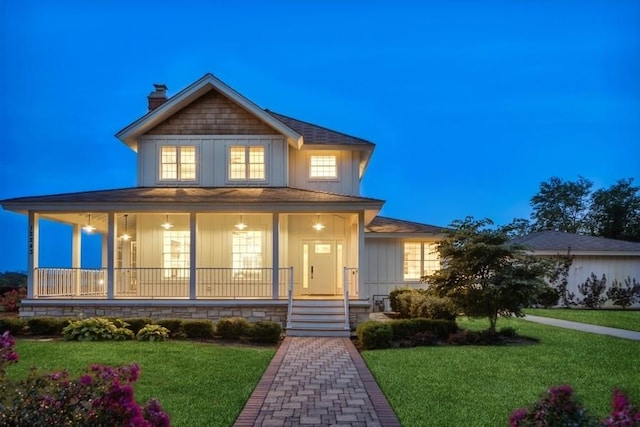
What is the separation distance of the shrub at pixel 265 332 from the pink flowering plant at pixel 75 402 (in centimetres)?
928

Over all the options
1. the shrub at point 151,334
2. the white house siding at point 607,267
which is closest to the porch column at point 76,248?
the shrub at point 151,334

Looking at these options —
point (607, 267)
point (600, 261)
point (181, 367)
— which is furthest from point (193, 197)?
point (607, 267)

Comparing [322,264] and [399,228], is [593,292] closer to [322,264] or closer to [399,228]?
[399,228]

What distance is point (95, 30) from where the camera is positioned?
17200 cm

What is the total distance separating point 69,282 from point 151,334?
5.88 metres

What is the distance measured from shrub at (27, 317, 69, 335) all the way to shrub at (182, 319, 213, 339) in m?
3.48

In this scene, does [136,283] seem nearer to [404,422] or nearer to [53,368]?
[53,368]

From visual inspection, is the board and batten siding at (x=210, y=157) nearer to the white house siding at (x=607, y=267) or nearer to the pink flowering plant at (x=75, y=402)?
the pink flowering plant at (x=75, y=402)

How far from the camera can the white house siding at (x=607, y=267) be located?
1038 inches

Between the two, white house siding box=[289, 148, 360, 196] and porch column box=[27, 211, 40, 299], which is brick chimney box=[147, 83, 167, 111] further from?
porch column box=[27, 211, 40, 299]

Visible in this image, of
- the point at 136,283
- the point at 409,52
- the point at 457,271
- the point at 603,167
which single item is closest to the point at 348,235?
the point at 457,271

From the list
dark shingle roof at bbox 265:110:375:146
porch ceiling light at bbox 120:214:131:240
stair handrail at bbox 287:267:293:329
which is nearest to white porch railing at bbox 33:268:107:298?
porch ceiling light at bbox 120:214:131:240

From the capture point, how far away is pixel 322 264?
63.8ft

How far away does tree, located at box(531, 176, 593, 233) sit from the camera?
151 feet
